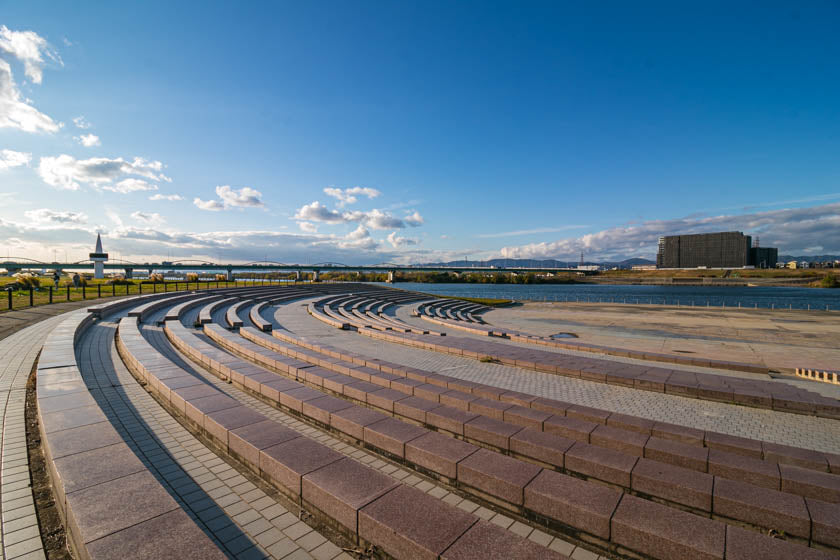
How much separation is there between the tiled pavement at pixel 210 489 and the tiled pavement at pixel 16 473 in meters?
1.10

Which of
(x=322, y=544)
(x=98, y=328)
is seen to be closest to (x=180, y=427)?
(x=322, y=544)

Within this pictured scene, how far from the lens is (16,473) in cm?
467

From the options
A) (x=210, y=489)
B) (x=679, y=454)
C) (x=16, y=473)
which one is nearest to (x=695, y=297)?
(x=679, y=454)

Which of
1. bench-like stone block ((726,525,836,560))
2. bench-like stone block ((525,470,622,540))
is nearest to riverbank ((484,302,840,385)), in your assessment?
bench-like stone block ((726,525,836,560))

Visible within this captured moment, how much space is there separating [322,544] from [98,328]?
50.1 ft

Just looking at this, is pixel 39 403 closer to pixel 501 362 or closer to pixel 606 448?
pixel 606 448

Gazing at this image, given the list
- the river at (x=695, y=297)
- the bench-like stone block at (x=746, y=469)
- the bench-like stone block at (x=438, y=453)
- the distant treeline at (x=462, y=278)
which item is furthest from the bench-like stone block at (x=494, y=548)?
the distant treeline at (x=462, y=278)

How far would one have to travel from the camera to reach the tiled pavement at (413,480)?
3781 millimetres

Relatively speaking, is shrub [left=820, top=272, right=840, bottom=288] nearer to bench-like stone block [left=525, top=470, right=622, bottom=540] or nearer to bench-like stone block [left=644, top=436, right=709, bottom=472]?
bench-like stone block [left=644, top=436, right=709, bottom=472]

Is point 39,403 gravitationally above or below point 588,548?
above

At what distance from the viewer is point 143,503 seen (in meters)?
3.55

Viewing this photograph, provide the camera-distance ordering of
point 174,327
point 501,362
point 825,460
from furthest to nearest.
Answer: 1. point 174,327
2. point 501,362
3. point 825,460

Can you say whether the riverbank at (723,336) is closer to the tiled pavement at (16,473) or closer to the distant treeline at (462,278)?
the tiled pavement at (16,473)


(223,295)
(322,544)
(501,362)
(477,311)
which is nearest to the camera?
(322,544)
